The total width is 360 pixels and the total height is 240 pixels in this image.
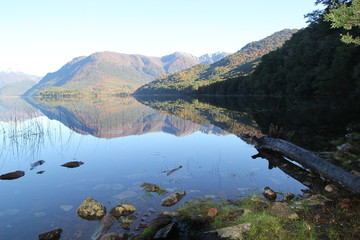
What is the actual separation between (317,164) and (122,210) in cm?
846

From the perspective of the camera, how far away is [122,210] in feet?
26.8

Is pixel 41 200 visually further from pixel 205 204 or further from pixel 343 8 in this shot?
pixel 343 8

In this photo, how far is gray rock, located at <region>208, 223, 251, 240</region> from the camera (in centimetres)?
563

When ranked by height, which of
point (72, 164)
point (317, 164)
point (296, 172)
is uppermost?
point (317, 164)

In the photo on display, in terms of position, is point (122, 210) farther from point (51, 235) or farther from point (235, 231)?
point (235, 231)

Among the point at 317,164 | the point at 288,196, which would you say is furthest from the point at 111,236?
the point at 317,164

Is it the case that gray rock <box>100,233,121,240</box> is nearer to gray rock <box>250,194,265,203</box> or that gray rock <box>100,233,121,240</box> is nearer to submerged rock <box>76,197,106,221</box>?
submerged rock <box>76,197,106,221</box>

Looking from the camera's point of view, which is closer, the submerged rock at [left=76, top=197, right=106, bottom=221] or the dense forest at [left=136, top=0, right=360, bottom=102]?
the submerged rock at [left=76, top=197, right=106, bottom=221]

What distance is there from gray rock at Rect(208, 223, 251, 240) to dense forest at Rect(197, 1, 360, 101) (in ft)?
38.6

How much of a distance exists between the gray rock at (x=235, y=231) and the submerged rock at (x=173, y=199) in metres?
3.07

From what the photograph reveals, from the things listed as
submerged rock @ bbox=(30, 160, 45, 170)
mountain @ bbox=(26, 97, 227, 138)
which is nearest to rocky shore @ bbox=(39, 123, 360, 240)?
submerged rock @ bbox=(30, 160, 45, 170)

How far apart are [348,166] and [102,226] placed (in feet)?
35.2

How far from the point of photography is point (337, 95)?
43812mm

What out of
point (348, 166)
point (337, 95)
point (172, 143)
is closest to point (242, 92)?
point (337, 95)
